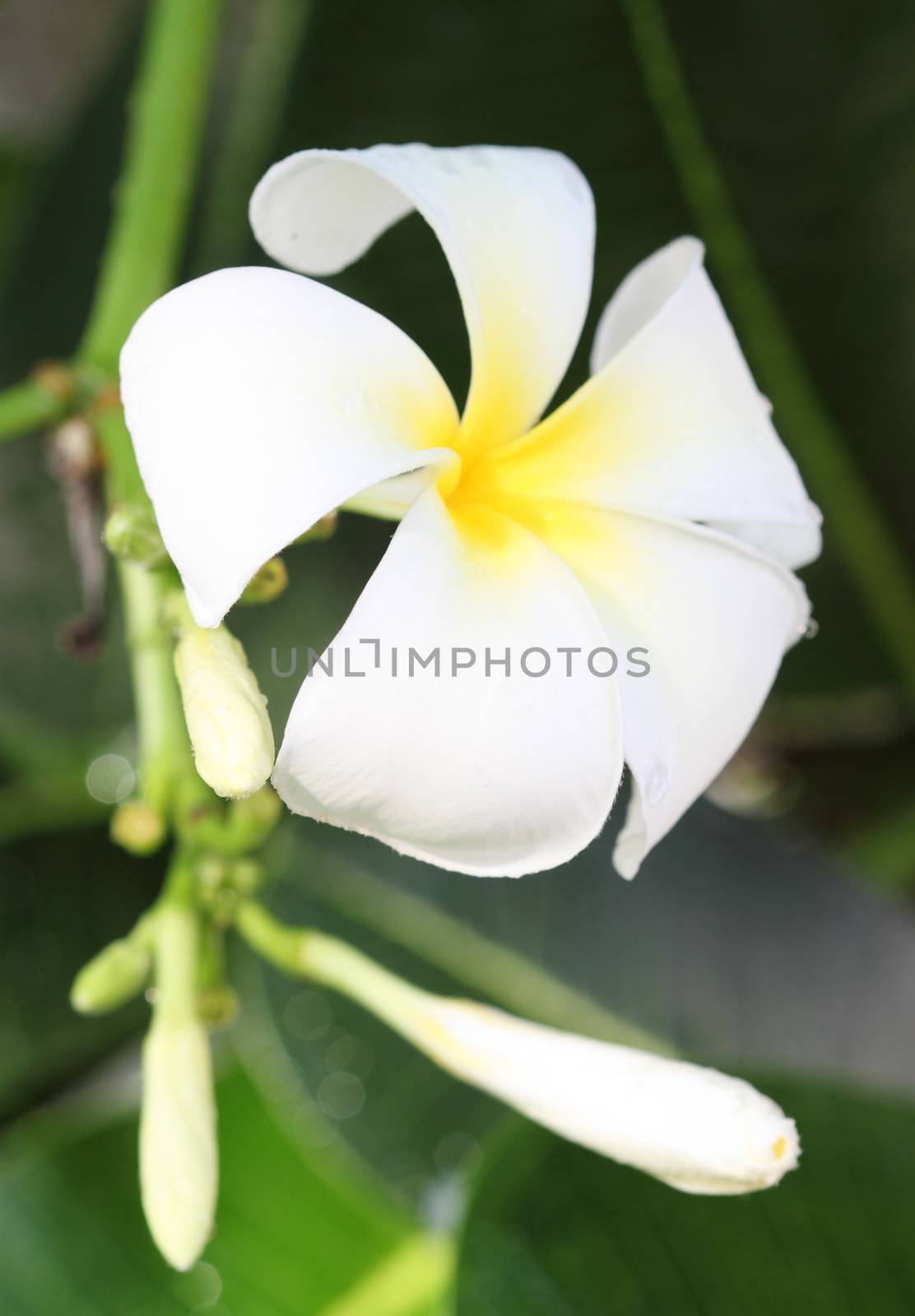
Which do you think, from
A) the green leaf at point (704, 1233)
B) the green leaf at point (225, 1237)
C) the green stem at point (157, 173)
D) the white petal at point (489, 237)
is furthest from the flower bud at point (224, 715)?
the green leaf at point (225, 1237)

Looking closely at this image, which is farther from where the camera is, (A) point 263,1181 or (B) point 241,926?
(A) point 263,1181

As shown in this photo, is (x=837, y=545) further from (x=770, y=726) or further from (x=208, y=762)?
(x=208, y=762)

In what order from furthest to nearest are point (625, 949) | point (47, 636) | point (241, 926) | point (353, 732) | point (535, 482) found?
1. point (47, 636)
2. point (625, 949)
3. point (241, 926)
4. point (535, 482)
5. point (353, 732)

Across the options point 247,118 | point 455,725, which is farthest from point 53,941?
point 455,725

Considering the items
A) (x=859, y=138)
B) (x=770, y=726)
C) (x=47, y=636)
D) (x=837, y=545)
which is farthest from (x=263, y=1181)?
(x=859, y=138)

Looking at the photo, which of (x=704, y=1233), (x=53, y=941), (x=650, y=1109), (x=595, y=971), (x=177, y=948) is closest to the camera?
(x=650, y=1109)

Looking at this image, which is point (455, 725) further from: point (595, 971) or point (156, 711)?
point (595, 971)

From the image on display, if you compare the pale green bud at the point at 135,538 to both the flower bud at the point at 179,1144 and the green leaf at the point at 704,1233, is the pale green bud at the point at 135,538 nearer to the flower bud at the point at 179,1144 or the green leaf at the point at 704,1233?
the flower bud at the point at 179,1144
